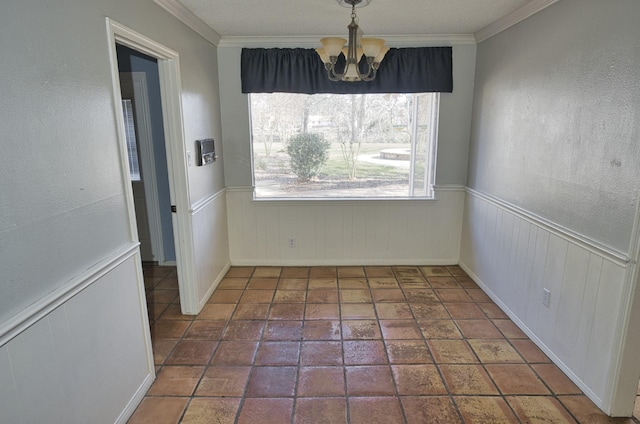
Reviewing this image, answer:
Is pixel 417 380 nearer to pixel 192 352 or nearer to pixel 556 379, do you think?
pixel 556 379

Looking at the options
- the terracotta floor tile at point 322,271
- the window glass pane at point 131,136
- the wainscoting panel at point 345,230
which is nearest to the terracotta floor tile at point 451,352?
the terracotta floor tile at point 322,271

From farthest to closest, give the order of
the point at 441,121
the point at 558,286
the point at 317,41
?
the point at 441,121
the point at 317,41
the point at 558,286

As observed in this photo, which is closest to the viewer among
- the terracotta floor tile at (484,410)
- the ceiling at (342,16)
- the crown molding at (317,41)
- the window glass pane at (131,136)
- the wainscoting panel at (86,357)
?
the wainscoting panel at (86,357)

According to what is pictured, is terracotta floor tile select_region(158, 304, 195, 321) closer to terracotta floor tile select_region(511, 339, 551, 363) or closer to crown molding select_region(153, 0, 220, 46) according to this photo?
A: crown molding select_region(153, 0, 220, 46)

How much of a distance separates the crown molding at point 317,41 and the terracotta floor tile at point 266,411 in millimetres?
3099

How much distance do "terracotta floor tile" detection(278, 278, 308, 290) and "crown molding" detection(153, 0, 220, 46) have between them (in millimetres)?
2359

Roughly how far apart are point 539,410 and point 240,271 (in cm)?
289

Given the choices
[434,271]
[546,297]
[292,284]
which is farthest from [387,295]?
[546,297]

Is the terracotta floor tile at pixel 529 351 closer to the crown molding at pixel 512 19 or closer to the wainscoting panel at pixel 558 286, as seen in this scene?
the wainscoting panel at pixel 558 286

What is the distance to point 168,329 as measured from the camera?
2859mm

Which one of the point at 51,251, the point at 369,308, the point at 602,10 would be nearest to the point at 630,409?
the point at 369,308

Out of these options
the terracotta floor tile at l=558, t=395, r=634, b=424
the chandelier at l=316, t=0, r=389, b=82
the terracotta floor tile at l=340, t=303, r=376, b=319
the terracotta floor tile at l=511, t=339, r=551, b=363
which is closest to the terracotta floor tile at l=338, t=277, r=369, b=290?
the terracotta floor tile at l=340, t=303, r=376, b=319

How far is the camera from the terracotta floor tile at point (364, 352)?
96.3 inches

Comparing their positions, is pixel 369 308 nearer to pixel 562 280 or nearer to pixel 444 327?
pixel 444 327
